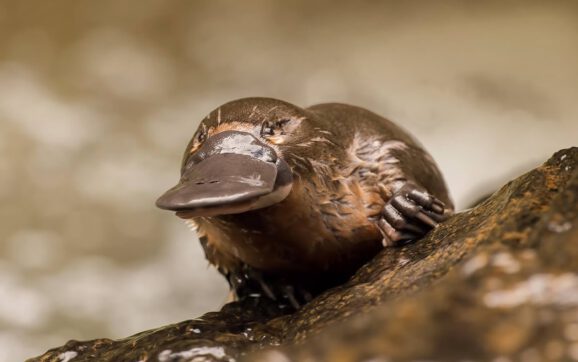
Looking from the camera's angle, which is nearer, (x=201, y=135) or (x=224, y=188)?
(x=224, y=188)

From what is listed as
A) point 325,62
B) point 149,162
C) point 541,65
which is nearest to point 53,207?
point 149,162

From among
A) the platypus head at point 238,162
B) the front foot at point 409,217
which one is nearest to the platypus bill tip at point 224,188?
the platypus head at point 238,162

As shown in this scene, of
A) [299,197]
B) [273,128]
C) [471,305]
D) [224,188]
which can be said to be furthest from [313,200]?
[471,305]

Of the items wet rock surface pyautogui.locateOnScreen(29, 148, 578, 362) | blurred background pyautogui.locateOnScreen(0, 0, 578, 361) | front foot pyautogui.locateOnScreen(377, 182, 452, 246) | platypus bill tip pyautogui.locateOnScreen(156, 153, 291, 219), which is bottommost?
wet rock surface pyautogui.locateOnScreen(29, 148, 578, 362)

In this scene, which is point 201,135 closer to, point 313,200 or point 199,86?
point 313,200

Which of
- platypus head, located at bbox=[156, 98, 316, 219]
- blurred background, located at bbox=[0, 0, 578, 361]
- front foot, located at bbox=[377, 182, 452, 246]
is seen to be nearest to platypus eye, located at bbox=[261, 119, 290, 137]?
platypus head, located at bbox=[156, 98, 316, 219]

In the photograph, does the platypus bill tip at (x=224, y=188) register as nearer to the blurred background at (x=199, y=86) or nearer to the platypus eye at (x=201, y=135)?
the platypus eye at (x=201, y=135)

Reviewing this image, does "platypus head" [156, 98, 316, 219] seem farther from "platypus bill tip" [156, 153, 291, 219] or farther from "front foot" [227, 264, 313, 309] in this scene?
"front foot" [227, 264, 313, 309]
